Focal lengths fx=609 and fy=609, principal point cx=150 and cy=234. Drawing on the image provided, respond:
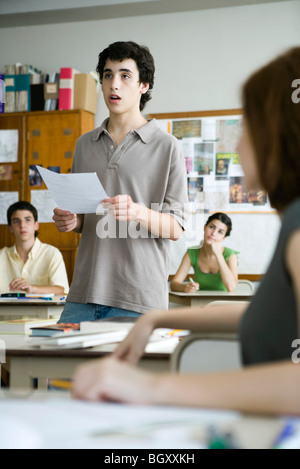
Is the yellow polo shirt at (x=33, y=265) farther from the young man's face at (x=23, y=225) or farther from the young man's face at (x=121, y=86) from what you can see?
the young man's face at (x=121, y=86)

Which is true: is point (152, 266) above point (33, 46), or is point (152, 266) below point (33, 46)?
below

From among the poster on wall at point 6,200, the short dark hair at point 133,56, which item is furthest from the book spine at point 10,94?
the short dark hair at point 133,56

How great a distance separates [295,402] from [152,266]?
4.39ft

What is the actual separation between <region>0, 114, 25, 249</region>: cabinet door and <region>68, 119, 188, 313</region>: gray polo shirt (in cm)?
423

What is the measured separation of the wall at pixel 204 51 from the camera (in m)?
5.89

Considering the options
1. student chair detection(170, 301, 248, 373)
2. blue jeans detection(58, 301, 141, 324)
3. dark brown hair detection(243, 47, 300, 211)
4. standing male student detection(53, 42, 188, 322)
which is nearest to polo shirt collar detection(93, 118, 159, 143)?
standing male student detection(53, 42, 188, 322)

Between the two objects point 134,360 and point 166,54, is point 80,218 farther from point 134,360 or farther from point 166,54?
point 166,54

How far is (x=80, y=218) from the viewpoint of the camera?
2162 millimetres

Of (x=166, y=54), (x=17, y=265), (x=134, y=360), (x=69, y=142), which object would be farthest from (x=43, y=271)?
(x=134, y=360)

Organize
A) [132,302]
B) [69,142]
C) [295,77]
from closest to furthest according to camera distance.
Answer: [295,77] < [132,302] < [69,142]

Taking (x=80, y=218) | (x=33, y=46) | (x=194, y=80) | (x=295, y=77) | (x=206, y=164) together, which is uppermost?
(x=33, y=46)

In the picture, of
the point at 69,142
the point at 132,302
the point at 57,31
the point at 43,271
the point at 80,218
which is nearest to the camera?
the point at 132,302

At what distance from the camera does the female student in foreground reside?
2.34 feet

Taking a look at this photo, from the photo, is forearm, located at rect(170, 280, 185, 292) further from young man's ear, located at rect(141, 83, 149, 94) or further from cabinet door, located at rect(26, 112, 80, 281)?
young man's ear, located at rect(141, 83, 149, 94)
